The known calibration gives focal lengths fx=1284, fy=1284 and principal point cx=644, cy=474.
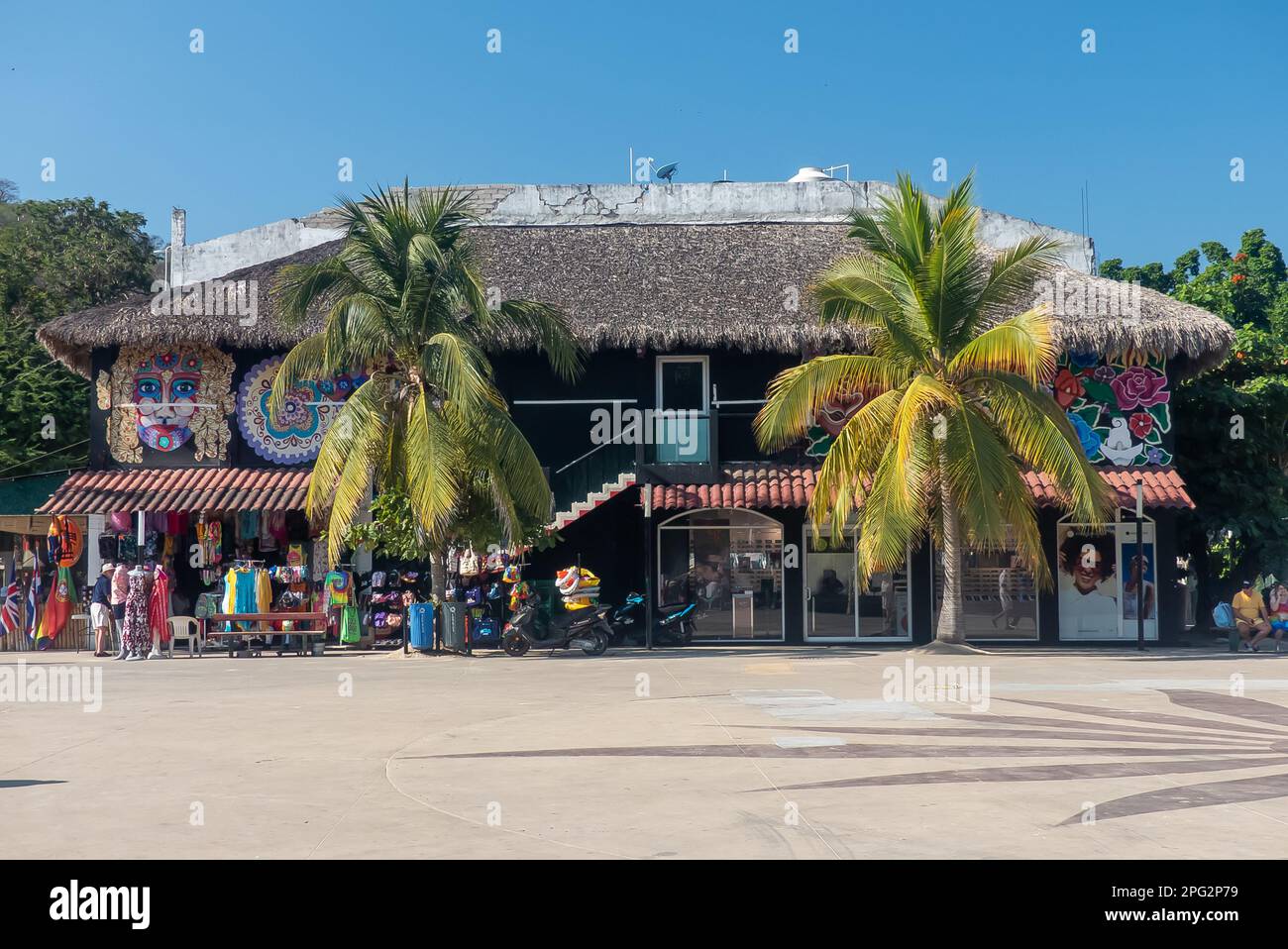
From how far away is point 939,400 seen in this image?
68.0 feet

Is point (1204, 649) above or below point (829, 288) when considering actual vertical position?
below

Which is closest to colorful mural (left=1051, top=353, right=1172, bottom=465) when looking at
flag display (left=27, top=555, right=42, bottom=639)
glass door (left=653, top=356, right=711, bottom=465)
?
glass door (left=653, top=356, right=711, bottom=465)

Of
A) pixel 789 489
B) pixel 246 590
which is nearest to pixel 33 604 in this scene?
pixel 246 590

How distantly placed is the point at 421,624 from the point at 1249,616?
48.6 feet

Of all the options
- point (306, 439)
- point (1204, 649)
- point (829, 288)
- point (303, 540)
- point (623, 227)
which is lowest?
point (1204, 649)

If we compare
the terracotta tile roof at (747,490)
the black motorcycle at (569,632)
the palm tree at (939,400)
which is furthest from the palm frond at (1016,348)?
the black motorcycle at (569,632)

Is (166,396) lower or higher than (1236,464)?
higher

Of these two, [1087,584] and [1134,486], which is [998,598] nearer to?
[1087,584]

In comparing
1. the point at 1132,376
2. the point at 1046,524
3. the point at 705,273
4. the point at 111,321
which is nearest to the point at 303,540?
the point at 111,321

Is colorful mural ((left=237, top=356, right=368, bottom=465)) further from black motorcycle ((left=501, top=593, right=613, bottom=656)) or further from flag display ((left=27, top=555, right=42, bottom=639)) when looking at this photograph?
black motorcycle ((left=501, top=593, right=613, bottom=656))

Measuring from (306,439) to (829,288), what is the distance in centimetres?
1070

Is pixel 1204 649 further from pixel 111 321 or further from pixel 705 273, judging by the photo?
pixel 111 321

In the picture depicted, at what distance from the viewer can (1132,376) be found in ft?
81.2

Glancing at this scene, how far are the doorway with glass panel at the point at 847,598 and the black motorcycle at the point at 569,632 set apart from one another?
4.61m
